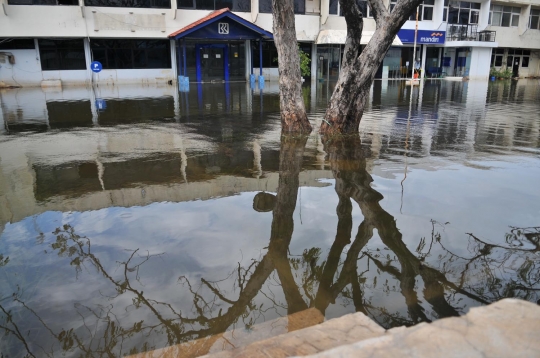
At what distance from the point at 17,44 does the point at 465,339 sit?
90.6ft

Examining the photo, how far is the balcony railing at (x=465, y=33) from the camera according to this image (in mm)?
35406

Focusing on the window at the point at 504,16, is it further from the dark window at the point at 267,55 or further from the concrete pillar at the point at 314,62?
the dark window at the point at 267,55

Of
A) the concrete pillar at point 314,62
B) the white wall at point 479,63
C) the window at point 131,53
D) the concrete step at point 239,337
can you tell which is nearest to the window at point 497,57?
the white wall at point 479,63

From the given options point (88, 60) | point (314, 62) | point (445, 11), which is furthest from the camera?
point (445, 11)

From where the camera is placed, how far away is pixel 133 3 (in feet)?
81.7

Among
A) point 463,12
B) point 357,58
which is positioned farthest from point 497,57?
point 357,58

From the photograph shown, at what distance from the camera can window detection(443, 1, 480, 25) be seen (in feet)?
117

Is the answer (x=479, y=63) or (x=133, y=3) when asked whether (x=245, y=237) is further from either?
(x=479, y=63)

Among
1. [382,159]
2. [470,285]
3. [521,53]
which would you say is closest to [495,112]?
[382,159]

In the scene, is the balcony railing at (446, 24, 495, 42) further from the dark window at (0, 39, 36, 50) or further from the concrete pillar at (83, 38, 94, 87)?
the dark window at (0, 39, 36, 50)

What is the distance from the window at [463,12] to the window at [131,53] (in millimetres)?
23685

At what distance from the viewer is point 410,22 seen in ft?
109

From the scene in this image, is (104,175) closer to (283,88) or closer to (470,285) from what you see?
(283,88)

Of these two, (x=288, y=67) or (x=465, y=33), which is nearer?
(x=288, y=67)
